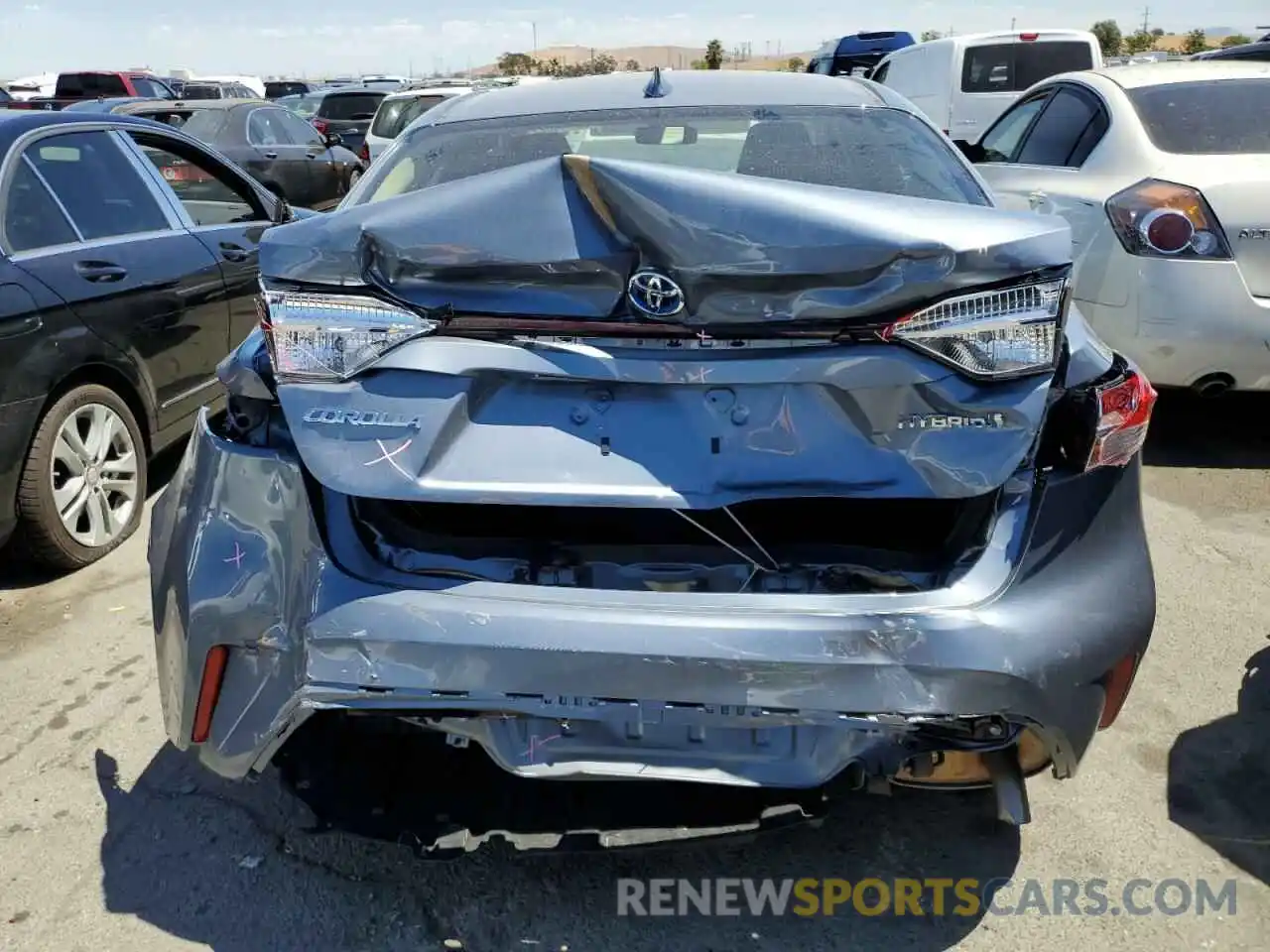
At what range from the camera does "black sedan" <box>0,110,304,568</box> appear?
12.3 ft

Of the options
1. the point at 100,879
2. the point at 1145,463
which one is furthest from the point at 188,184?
the point at 1145,463

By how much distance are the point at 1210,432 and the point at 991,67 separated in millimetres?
7997

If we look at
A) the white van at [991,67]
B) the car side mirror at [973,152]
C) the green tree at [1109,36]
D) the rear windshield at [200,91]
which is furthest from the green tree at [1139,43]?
the car side mirror at [973,152]

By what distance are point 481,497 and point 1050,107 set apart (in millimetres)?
5356

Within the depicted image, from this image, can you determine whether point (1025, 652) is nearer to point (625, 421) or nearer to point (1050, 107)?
point (625, 421)

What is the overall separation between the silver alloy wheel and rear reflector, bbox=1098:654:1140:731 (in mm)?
3436

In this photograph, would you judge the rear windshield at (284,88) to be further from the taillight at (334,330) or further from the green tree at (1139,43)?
the green tree at (1139,43)

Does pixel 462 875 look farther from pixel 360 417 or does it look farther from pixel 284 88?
pixel 284 88

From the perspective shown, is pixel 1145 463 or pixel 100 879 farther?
pixel 1145 463

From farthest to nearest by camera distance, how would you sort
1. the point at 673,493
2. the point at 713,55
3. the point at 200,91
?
1. the point at 713,55
2. the point at 200,91
3. the point at 673,493

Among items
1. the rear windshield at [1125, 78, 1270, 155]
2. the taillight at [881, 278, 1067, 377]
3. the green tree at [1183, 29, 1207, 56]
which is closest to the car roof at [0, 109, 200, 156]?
the taillight at [881, 278, 1067, 377]

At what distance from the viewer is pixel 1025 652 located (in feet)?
6.25

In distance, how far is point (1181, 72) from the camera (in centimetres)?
549

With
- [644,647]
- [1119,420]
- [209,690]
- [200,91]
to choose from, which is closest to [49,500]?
[209,690]
